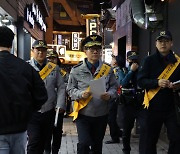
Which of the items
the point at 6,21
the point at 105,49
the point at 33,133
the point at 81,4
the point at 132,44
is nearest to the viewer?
the point at 33,133

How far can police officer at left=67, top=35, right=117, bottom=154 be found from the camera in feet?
16.8

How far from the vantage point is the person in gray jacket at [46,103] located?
5.63m

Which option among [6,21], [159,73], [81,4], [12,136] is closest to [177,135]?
[159,73]

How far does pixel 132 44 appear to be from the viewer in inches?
423

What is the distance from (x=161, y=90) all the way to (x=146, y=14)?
3949 mm

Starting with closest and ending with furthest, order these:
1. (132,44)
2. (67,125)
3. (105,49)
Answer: (132,44) → (67,125) → (105,49)

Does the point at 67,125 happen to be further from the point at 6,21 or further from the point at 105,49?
the point at 105,49

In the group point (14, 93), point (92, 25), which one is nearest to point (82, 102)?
point (14, 93)

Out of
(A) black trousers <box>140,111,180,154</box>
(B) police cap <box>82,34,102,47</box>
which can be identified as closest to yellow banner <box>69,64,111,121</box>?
(B) police cap <box>82,34,102,47</box>

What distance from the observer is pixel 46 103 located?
5840 millimetres

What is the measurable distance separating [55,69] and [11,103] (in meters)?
2.57

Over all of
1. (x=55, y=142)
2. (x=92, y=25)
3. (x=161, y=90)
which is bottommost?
(x=55, y=142)

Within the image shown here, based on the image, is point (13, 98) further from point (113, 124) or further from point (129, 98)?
point (113, 124)

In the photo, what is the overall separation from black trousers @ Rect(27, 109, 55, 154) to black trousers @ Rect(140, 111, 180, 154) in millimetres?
1540
